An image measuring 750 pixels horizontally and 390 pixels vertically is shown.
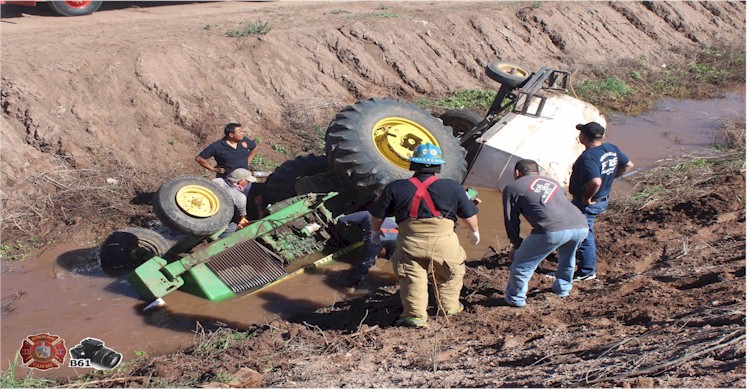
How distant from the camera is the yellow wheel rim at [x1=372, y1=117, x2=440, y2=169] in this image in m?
7.67

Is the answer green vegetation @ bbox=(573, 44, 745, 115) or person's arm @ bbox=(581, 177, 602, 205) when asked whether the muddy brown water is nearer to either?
person's arm @ bbox=(581, 177, 602, 205)

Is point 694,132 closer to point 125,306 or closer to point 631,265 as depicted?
point 631,265

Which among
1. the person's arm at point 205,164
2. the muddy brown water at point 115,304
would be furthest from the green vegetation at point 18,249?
the person's arm at point 205,164

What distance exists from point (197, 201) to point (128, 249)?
3.88 ft

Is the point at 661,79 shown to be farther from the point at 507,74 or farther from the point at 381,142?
the point at 381,142

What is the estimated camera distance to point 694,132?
44.5 ft

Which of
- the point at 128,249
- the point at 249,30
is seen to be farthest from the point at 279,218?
the point at 249,30

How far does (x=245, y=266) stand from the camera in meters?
7.12

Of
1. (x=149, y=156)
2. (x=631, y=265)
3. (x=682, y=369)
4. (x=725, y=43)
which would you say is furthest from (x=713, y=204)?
(x=725, y=43)

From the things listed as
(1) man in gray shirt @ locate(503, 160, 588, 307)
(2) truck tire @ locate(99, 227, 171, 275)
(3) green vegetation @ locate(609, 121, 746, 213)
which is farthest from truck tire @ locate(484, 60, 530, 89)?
(2) truck tire @ locate(99, 227, 171, 275)

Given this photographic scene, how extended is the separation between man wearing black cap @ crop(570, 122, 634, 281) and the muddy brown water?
1624mm

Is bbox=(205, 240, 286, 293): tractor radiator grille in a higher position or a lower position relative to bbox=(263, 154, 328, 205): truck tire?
lower

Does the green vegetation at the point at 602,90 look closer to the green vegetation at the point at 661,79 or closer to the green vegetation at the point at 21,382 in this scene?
the green vegetation at the point at 661,79

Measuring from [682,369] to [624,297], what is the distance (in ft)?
6.35
